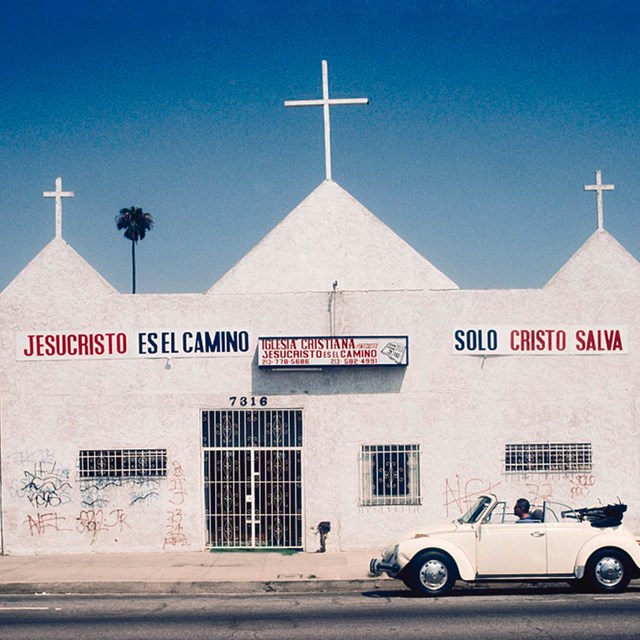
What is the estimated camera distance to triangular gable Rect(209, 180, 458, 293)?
1897 cm

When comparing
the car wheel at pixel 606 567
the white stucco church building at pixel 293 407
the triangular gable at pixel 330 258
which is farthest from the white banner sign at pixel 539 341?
the car wheel at pixel 606 567

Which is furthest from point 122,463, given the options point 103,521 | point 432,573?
point 432,573

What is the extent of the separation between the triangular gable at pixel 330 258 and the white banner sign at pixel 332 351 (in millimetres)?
1617

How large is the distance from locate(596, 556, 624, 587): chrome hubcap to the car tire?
6.59 ft

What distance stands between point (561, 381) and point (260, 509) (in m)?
6.01

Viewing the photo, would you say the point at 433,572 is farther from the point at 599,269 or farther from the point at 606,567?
the point at 599,269

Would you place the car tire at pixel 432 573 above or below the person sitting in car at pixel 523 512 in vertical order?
below

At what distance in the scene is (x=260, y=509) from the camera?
17797 mm

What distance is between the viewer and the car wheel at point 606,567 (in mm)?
13406

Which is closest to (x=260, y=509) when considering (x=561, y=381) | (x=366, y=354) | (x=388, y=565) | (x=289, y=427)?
(x=289, y=427)

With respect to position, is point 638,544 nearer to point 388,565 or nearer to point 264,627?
point 388,565

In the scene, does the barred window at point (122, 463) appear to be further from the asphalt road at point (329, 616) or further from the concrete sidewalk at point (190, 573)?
the asphalt road at point (329, 616)

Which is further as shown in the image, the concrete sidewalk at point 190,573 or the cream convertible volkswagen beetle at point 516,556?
the concrete sidewalk at point 190,573

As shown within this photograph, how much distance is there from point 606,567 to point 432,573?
7.97 ft
